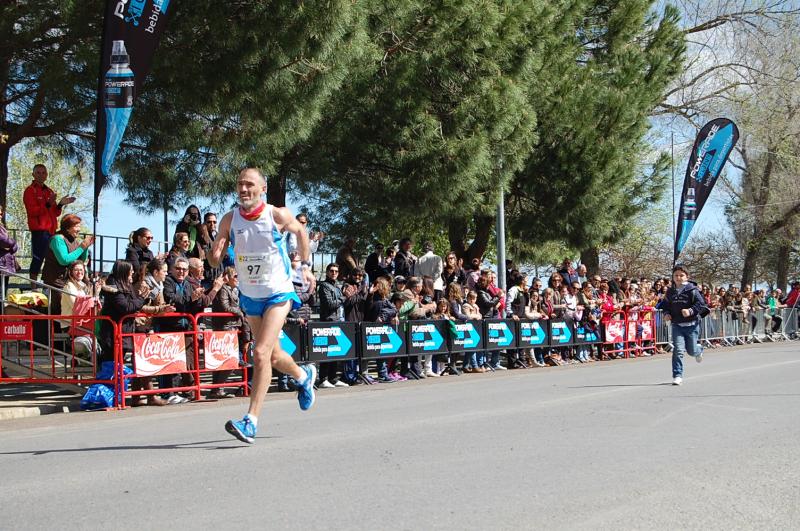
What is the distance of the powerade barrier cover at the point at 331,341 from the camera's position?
15.8 metres

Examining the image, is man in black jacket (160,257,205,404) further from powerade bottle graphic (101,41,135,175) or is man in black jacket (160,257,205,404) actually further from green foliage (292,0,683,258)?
green foliage (292,0,683,258)

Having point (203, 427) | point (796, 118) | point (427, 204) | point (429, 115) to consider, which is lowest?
point (203, 427)

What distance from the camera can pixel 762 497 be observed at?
5.90 m

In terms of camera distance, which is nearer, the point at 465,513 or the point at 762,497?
the point at 465,513

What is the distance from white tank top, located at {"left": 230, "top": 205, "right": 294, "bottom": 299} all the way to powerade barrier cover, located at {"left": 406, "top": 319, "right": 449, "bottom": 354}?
9971mm

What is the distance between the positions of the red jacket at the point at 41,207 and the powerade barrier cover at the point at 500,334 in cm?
911

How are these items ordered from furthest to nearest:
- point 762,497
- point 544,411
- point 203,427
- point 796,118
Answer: point 796,118 → point 544,411 → point 203,427 → point 762,497

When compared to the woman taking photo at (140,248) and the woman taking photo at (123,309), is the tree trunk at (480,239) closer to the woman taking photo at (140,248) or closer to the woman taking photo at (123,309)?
the woman taking photo at (140,248)

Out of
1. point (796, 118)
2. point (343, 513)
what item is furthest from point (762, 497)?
point (796, 118)

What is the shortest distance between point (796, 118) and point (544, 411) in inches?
1578

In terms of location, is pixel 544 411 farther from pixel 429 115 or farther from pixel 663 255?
pixel 663 255

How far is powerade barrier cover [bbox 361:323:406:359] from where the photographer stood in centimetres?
1686

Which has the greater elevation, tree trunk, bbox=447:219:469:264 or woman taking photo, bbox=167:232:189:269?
tree trunk, bbox=447:219:469:264

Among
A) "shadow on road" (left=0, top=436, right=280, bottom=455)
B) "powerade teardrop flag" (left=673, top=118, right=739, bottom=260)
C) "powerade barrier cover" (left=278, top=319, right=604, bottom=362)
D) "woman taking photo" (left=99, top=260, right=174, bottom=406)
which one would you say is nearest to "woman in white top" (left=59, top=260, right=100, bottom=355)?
"woman taking photo" (left=99, top=260, right=174, bottom=406)
